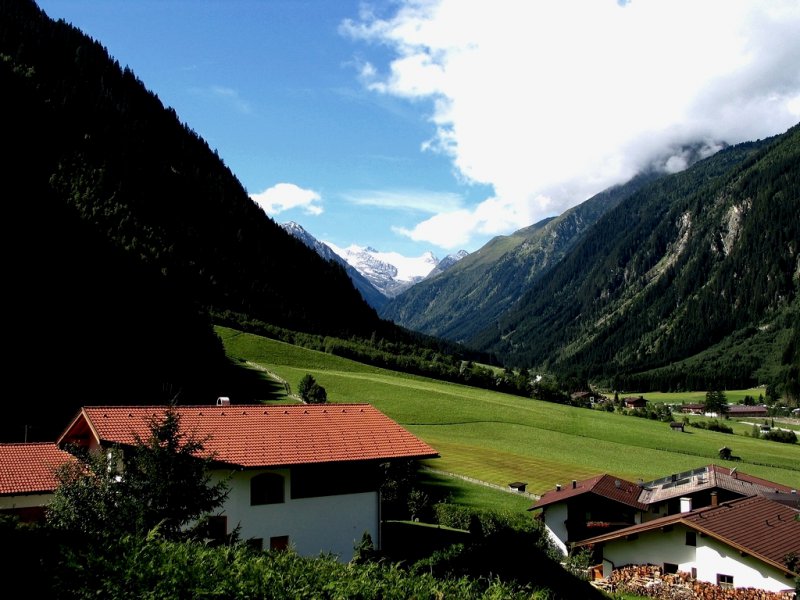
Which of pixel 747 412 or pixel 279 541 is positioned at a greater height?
pixel 279 541

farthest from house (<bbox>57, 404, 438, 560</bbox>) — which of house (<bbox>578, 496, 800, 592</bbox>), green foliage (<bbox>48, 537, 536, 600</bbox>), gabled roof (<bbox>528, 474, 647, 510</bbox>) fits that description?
gabled roof (<bbox>528, 474, 647, 510</bbox>)

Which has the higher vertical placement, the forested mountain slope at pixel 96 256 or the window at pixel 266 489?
the forested mountain slope at pixel 96 256

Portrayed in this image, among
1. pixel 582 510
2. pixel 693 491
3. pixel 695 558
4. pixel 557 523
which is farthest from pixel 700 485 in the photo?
pixel 695 558

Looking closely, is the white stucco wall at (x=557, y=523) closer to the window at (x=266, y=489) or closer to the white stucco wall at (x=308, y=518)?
the white stucco wall at (x=308, y=518)

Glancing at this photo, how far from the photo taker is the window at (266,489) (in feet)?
92.3

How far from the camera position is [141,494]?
1719 cm

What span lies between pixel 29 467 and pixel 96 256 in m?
74.9

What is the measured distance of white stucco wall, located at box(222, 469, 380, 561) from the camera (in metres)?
27.6

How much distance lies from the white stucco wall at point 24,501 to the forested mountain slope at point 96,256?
2758 cm

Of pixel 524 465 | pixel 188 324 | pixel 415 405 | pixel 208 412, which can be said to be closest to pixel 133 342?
pixel 188 324

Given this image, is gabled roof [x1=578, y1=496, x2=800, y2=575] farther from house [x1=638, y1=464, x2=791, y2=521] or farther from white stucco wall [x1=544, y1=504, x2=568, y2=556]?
house [x1=638, y1=464, x2=791, y2=521]

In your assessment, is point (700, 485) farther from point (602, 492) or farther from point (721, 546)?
point (721, 546)

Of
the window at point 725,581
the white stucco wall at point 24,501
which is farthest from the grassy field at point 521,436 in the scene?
the white stucco wall at point 24,501

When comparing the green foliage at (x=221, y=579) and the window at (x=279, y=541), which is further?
the window at (x=279, y=541)
